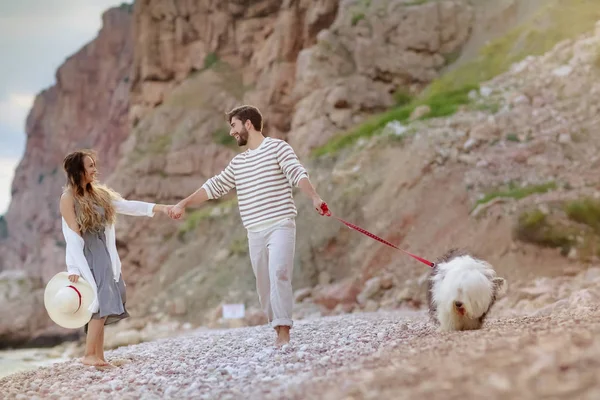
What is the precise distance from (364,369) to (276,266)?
216 cm

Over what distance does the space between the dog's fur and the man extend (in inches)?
47.7

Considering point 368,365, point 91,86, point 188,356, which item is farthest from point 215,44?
point 368,365

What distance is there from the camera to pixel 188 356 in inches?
246

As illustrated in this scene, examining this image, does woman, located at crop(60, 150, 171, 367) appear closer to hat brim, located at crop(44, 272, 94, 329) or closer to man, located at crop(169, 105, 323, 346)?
hat brim, located at crop(44, 272, 94, 329)

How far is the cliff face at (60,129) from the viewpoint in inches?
1869

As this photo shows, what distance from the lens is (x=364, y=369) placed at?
384 centimetres

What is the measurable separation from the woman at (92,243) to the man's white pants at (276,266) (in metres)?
1.27

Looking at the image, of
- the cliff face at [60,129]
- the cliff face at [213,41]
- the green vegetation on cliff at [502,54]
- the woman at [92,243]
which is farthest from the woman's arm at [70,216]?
the cliff face at [60,129]

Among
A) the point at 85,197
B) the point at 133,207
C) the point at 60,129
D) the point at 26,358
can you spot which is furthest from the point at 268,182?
the point at 60,129

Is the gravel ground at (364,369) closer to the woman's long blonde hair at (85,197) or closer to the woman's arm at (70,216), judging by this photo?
the woman's arm at (70,216)

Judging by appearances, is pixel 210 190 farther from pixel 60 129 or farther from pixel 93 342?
pixel 60 129

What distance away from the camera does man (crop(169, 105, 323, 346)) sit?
5918mm

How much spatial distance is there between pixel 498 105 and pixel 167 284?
1184 cm

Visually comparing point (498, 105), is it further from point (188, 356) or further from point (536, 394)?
point (536, 394)
